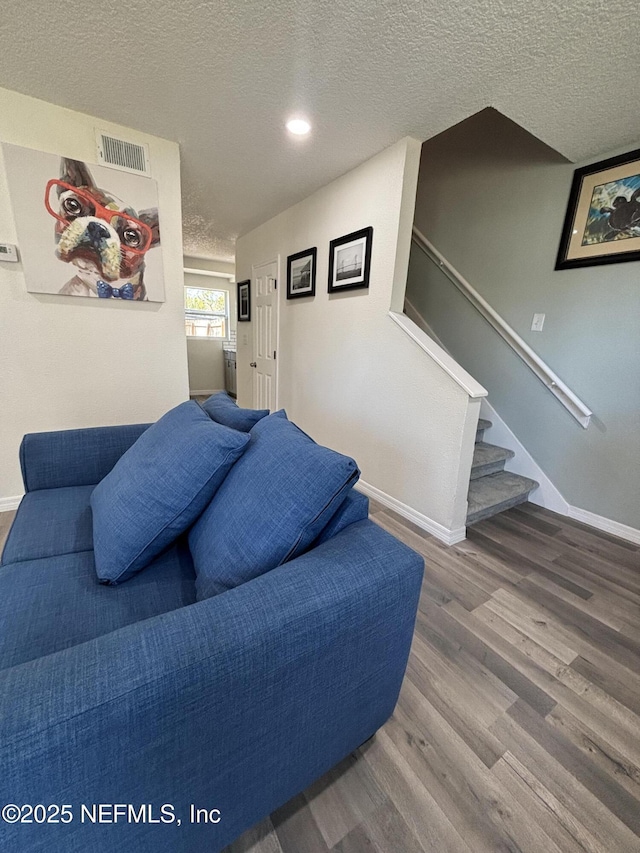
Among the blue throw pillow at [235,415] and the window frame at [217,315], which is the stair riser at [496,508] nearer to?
the blue throw pillow at [235,415]

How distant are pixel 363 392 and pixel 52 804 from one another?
91.7 inches

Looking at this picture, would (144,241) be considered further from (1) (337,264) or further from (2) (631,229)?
(2) (631,229)

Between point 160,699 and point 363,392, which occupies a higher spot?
point 363,392

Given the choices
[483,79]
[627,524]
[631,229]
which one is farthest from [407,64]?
[627,524]

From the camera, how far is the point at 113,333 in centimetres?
224

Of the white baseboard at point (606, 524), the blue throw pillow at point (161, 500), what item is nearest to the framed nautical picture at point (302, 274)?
the blue throw pillow at point (161, 500)

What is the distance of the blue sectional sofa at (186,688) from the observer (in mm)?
481

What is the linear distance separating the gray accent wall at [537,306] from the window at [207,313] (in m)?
4.31

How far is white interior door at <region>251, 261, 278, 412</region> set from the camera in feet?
11.9

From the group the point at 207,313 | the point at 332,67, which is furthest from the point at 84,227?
the point at 207,313

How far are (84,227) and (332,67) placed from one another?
1555 millimetres

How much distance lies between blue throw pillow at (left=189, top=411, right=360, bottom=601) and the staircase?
65.0 inches

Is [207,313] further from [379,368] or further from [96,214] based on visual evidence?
[379,368]

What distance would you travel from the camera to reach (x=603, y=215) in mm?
2094
